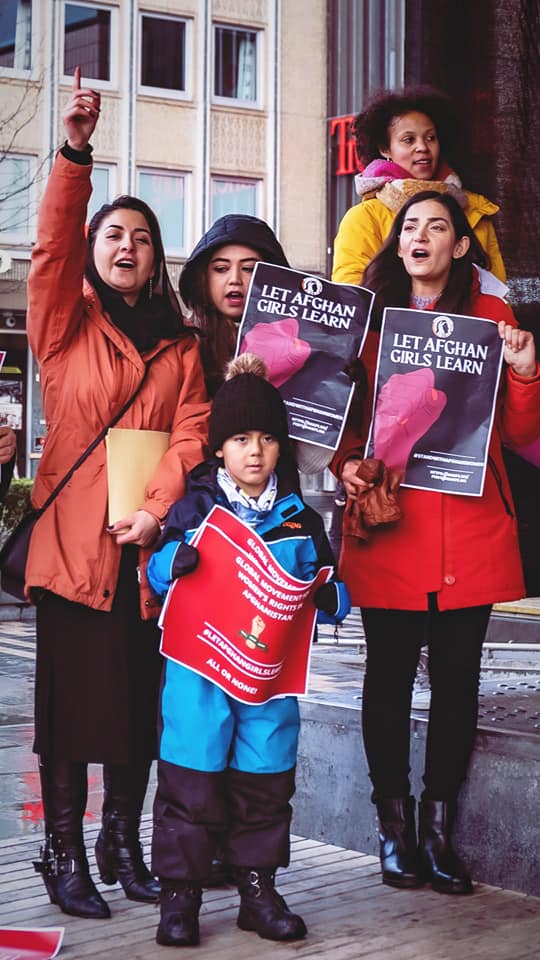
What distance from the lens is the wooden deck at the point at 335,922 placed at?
12.5ft

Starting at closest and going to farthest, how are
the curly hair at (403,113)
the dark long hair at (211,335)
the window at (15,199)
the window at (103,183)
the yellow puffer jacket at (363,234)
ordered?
the dark long hair at (211,335) < the yellow puffer jacket at (363,234) < the curly hair at (403,113) < the window at (15,199) < the window at (103,183)

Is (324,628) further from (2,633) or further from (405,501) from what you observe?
(405,501)

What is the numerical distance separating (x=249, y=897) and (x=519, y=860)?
0.90m

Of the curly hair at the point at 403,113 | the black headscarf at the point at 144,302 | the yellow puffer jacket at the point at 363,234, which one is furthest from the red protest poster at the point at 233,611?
the curly hair at the point at 403,113

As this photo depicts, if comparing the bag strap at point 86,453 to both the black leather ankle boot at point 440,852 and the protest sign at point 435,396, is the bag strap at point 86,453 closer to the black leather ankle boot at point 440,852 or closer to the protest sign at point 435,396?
the protest sign at point 435,396

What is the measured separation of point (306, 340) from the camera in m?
4.23

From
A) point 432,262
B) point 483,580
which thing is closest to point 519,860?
point 483,580

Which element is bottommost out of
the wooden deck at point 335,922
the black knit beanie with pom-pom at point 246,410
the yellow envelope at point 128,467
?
the wooden deck at point 335,922

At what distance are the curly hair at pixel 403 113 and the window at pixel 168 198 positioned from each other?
23.5 meters

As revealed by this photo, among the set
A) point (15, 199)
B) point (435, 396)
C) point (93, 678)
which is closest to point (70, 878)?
point (93, 678)

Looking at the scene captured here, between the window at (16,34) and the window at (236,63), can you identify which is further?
the window at (236,63)

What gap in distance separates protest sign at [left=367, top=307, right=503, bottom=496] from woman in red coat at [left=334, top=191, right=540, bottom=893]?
7 centimetres

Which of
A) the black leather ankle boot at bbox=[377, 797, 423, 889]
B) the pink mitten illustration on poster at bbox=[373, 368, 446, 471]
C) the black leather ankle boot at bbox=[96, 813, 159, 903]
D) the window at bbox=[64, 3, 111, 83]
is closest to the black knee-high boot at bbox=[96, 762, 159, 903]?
the black leather ankle boot at bbox=[96, 813, 159, 903]

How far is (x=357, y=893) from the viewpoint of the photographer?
14.3ft
